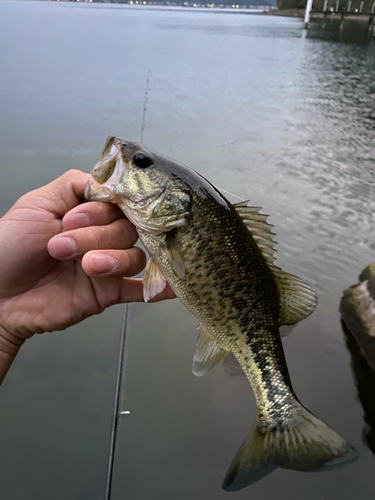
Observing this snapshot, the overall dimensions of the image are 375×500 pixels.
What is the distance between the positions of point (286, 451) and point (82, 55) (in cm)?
1916

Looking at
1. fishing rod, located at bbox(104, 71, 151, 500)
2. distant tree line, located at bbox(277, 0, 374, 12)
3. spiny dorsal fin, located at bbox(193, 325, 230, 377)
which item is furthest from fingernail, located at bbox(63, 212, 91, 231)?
distant tree line, located at bbox(277, 0, 374, 12)

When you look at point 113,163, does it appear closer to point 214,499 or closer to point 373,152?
point 214,499

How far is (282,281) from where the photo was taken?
1745mm

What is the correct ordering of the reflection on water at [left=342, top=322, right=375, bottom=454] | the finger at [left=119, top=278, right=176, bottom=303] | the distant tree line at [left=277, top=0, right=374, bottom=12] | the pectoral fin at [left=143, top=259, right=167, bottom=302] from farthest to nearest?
the distant tree line at [left=277, top=0, right=374, bottom=12] < the reflection on water at [left=342, top=322, right=375, bottom=454] < the finger at [left=119, top=278, right=176, bottom=303] < the pectoral fin at [left=143, top=259, right=167, bottom=302]

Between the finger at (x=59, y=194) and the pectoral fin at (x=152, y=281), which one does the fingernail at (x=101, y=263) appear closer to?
the pectoral fin at (x=152, y=281)

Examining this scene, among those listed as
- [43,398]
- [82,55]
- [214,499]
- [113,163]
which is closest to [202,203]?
[113,163]

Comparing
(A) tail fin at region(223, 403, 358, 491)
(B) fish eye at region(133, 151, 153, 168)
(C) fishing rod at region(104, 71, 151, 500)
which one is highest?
(B) fish eye at region(133, 151, 153, 168)

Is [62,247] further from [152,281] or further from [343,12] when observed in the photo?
[343,12]

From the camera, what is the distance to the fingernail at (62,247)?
1.50 metres

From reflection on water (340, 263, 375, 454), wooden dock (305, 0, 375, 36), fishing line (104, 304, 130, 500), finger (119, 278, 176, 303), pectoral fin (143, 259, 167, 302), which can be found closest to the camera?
pectoral fin (143, 259, 167, 302)

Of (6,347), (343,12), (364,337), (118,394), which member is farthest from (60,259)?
(343,12)

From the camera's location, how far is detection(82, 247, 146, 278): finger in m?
1.51

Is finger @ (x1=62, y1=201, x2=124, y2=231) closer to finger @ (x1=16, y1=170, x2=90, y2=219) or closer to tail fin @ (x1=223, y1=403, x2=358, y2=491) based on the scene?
finger @ (x1=16, y1=170, x2=90, y2=219)

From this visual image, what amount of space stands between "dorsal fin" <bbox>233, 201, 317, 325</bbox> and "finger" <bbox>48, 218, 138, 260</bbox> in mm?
550
